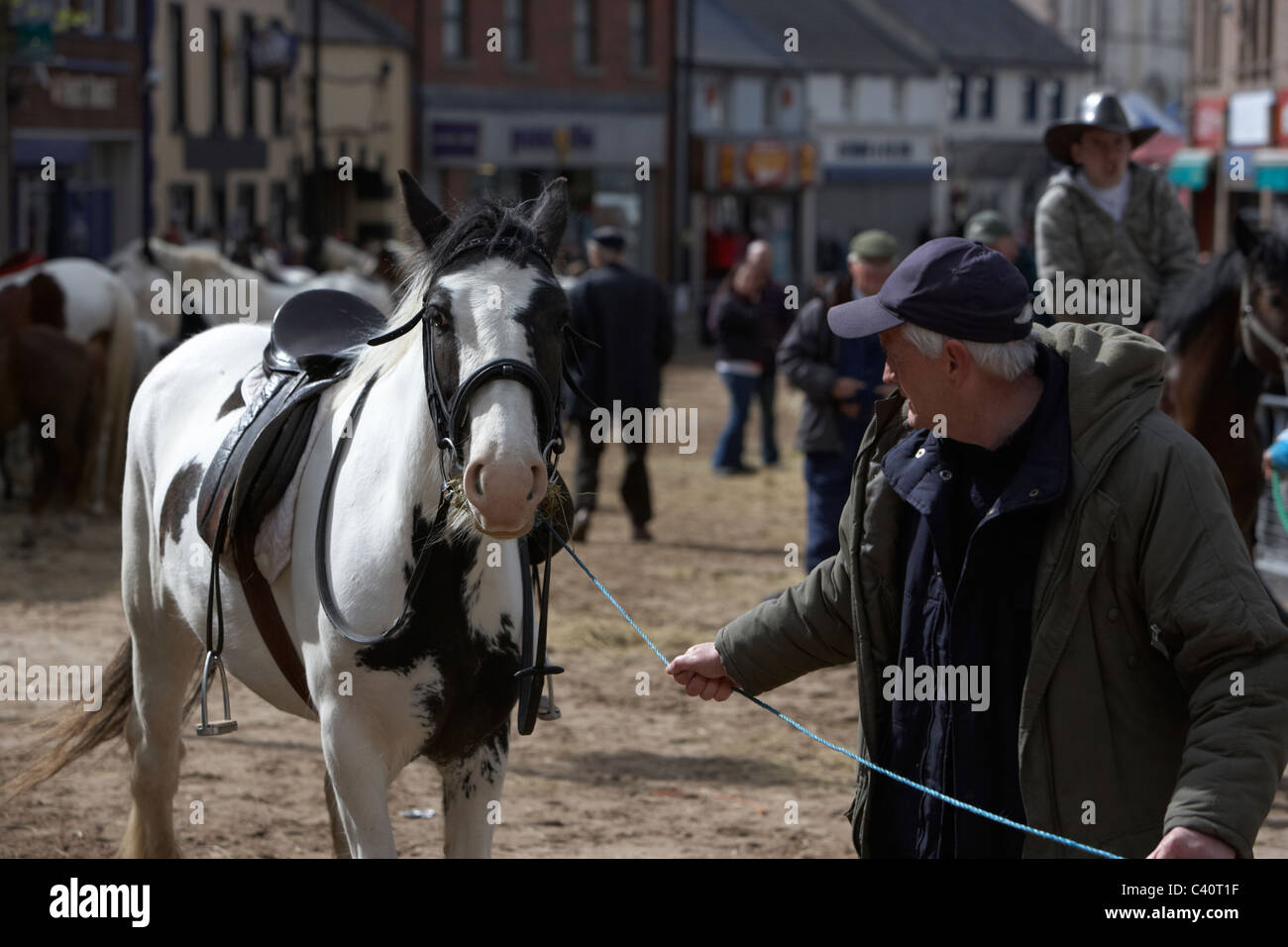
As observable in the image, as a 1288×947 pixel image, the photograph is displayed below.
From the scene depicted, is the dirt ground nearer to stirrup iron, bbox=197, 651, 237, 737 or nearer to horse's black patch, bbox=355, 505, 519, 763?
stirrup iron, bbox=197, 651, 237, 737

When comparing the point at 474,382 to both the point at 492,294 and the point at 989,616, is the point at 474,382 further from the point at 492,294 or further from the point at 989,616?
the point at 989,616

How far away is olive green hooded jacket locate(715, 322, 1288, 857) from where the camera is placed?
8.68 feet

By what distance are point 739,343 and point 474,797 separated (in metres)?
12.0

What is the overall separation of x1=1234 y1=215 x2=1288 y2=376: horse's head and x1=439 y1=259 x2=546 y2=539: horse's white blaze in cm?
445

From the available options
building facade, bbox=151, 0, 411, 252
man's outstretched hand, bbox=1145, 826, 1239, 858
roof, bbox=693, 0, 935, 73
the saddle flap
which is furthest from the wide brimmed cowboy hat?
roof, bbox=693, 0, 935, 73

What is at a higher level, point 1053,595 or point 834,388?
point 834,388

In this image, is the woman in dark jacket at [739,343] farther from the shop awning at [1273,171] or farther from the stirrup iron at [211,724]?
the shop awning at [1273,171]

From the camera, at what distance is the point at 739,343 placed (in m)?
15.7

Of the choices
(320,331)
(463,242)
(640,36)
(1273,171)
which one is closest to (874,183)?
(640,36)

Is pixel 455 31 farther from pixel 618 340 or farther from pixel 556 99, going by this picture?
→ pixel 618 340

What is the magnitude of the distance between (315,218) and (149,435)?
65.7 ft

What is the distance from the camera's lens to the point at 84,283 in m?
12.3

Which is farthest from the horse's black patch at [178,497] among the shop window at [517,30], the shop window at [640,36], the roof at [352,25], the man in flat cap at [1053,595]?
the shop window at [640,36]
